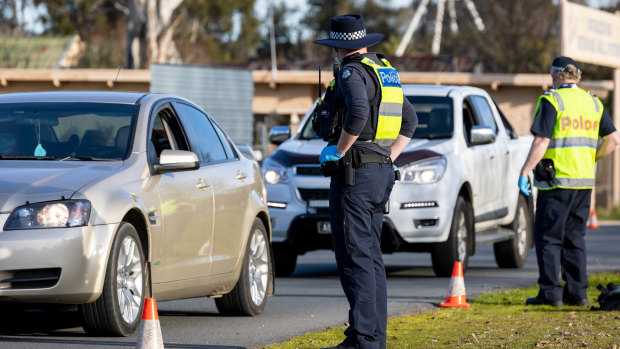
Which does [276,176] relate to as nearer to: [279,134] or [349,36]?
[279,134]

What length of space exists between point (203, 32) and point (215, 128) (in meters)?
56.3

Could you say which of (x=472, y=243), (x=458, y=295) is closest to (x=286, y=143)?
(x=472, y=243)

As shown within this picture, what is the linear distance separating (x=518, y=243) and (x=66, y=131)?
7.70 meters

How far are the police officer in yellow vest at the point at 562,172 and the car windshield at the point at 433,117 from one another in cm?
340

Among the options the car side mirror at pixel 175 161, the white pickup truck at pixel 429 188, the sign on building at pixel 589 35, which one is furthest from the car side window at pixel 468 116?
the sign on building at pixel 589 35

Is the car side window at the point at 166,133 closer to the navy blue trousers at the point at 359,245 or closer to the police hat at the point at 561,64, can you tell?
the navy blue trousers at the point at 359,245

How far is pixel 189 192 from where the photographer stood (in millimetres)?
8281

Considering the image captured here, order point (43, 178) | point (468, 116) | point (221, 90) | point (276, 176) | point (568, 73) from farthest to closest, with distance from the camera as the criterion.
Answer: point (221, 90)
point (468, 116)
point (276, 176)
point (568, 73)
point (43, 178)

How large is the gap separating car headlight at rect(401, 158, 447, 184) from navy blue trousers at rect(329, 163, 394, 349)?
19.1 ft

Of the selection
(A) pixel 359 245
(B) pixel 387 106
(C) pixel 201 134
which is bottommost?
(A) pixel 359 245

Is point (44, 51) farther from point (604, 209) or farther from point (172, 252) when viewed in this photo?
point (172, 252)

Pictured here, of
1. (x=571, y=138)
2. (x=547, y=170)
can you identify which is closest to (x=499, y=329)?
(x=547, y=170)

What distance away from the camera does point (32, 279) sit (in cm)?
709

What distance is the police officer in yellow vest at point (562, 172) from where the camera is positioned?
9.64 meters
